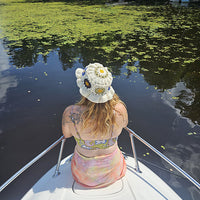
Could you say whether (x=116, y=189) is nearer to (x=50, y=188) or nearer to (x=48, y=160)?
(x=50, y=188)

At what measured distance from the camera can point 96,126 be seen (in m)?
1.29

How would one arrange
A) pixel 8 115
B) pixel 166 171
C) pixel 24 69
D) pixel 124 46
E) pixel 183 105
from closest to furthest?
pixel 166 171 < pixel 8 115 < pixel 183 105 < pixel 24 69 < pixel 124 46

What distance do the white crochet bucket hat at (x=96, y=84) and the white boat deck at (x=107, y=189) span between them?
0.86 metres

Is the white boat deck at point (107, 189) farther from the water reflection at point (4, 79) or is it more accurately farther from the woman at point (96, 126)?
the water reflection at point (4, 79)

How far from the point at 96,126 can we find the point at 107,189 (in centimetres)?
63

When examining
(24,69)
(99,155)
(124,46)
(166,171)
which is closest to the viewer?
(99,155)

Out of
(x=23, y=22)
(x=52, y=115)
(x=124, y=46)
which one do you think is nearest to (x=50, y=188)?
(x=52, y=115)

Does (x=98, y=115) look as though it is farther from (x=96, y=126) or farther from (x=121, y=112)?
(x=121, y=112)

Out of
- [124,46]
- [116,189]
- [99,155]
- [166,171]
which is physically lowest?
[166,171]

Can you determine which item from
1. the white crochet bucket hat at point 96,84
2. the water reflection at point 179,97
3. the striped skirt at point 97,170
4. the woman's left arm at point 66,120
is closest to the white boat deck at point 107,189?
the striped skirt at point 97,170

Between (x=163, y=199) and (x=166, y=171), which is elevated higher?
(x=163, y=199)

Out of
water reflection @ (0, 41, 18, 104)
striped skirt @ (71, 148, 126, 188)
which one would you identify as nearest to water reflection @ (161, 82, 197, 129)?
striped skirt @ (71, 148, 126, 188)

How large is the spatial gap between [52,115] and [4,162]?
1327 millimetres

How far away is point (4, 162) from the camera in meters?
2.81
